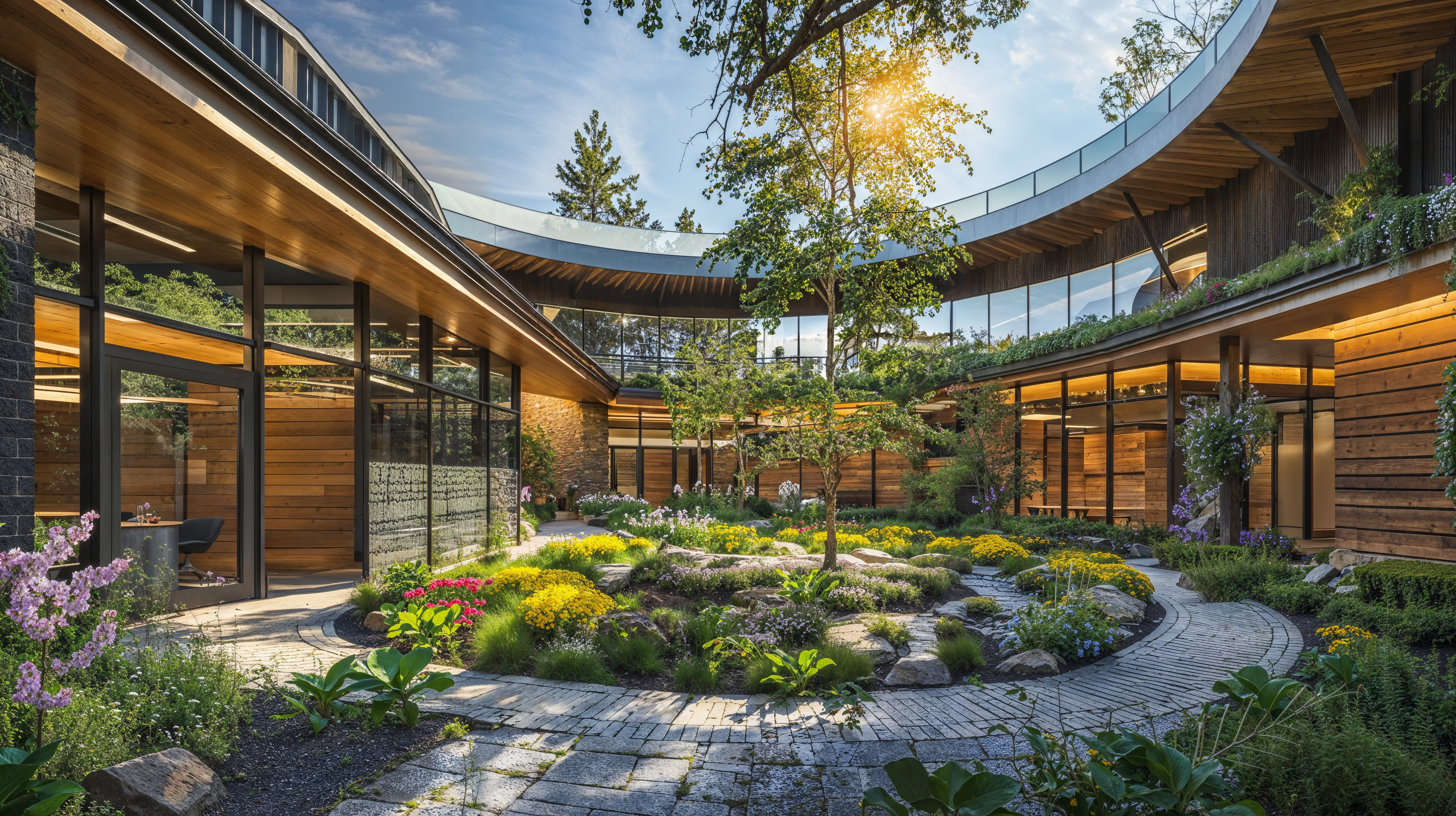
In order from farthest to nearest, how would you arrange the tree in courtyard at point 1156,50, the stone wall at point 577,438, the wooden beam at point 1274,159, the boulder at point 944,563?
the tree in courtyard at point 1156,50
the stone wall at point 577,438
the wooden beam at point 1274,159
the boulder at point 944,563

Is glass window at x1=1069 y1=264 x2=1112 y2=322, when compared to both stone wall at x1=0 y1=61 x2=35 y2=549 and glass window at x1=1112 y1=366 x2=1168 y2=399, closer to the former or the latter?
glass window at x1=1112 y1=366 x2=1168 y2=399

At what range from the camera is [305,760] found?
311 cm

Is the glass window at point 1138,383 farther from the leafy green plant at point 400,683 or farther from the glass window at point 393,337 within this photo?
the leafy green plant at point 400,683

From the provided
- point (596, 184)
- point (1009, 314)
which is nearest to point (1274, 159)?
point (1009, 314)

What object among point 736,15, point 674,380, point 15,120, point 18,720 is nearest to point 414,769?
point 18,720

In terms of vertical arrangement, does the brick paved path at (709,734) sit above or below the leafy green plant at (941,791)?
below

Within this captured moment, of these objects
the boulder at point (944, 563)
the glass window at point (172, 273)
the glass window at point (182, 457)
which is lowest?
the boulder at point (944, 563)

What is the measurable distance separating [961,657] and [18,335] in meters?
5.84

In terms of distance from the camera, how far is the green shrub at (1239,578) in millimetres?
A: 7168

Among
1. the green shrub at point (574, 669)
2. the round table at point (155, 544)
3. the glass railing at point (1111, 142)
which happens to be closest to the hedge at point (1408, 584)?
the glass railing at point (1111, 142)

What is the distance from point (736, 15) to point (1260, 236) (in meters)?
10.9

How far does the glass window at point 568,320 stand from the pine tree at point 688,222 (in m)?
11.2

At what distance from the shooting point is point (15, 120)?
3818mm

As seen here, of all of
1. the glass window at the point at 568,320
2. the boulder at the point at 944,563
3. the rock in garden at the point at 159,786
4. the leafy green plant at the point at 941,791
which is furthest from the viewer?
the glass window at the point at 568,320
